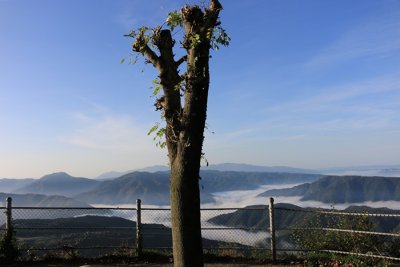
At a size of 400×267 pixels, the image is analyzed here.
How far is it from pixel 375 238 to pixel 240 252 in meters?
4.24

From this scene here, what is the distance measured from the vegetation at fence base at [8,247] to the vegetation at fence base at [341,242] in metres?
8.55

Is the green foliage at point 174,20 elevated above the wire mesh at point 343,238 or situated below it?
above

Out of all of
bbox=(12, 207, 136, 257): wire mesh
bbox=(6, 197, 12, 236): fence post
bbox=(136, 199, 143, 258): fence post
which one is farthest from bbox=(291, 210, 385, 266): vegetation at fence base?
bbox=(6, 197, 12, 236): fence post

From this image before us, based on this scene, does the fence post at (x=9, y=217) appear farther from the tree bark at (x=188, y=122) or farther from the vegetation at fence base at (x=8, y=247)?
the tree bark at (x=188, y=122)

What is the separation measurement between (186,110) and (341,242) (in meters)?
10.2

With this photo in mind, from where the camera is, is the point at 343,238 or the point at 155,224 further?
the point at 155,224

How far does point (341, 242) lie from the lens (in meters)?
15.0

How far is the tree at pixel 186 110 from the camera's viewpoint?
22.1 ft

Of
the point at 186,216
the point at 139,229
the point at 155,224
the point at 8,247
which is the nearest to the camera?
the point at 186,216

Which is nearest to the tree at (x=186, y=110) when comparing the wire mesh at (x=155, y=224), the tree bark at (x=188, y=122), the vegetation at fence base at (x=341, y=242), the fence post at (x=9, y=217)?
the tree bark at (x=188, y=122)

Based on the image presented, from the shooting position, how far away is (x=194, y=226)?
675 centimetres

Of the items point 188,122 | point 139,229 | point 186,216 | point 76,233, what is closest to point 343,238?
point 139,229

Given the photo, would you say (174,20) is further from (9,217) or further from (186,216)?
(9,217)

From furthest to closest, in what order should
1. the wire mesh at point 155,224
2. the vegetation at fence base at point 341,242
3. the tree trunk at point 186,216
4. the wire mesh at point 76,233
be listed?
the wire mesh at point 155,224 → the wire mesh at point 76,233 → the vegetation at fence base at point 341,242 → the tree trunk at point 186,216
